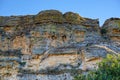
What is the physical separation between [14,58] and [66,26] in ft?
27.5

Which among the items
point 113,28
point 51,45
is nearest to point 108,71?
point 51,45


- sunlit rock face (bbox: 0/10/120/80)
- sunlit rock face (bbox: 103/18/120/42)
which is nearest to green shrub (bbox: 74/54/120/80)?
sunlit rock face (bbox: 0/10/120/80)

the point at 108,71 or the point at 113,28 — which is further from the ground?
the point at 113,28

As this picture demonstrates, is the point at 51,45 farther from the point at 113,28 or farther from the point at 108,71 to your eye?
the point at 108,71

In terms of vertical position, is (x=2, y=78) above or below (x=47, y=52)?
below

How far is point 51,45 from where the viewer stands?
155 feet

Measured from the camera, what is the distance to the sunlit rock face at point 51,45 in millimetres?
42781

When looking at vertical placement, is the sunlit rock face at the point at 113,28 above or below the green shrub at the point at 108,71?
above

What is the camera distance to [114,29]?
50500 mm

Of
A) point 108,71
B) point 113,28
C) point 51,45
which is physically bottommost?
point 108,71

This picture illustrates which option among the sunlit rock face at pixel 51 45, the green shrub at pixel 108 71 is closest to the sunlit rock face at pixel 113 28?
the sunlit rock face at pixel 51 45

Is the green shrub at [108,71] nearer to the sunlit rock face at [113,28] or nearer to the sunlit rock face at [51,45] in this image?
the sunlit rock face at [51,45]

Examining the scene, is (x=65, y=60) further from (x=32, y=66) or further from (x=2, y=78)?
(x=2, y=78)

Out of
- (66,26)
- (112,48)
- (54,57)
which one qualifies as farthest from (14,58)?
(112,48)
